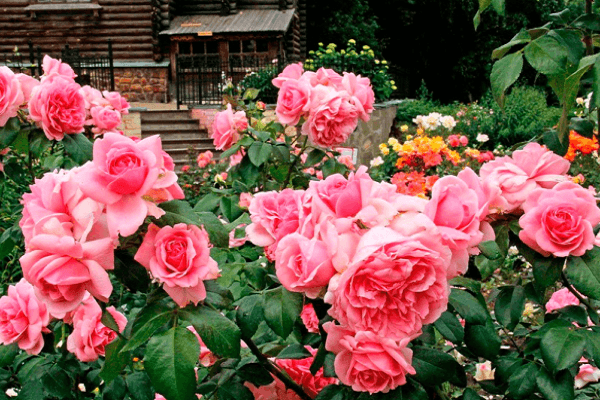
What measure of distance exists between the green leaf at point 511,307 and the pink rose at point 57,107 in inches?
62.0

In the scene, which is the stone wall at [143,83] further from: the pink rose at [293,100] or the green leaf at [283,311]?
the green leaf at [283,311]

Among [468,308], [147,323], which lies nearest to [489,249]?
[468,308]

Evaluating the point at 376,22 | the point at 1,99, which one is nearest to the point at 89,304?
the point at 1,99

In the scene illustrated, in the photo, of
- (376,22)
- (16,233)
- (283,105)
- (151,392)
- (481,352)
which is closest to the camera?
(481,352)

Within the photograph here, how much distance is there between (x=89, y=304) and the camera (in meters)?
1.57

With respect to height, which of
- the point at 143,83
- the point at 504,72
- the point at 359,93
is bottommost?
the point at 143,83

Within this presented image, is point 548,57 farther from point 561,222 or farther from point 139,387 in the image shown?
point 139,387

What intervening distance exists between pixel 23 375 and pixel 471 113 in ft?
34.4

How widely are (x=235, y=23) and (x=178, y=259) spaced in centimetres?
1556

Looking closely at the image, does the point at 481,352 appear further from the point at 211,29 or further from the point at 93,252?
the point at 211,29

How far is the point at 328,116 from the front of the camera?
7.03 ft

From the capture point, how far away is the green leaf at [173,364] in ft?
3.21

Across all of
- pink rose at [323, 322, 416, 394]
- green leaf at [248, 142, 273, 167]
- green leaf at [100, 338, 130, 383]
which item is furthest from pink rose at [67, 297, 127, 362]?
green leaf at [248, 142, 273, 167]

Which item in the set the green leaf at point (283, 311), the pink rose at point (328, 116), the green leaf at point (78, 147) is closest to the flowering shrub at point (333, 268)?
the green leaf at point (283, 311)
